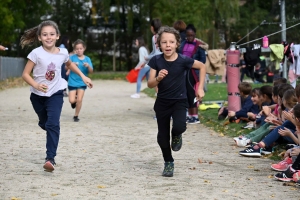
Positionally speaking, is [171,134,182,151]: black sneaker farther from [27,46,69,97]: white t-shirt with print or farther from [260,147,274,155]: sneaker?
[260,147,274,155]: sneaker

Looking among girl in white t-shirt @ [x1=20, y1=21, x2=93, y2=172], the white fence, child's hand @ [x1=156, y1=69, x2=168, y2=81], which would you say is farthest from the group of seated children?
A: the white fence

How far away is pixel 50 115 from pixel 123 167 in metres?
1.05

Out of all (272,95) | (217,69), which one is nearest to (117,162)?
(272,95)

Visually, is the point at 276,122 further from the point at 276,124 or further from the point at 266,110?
the point at 266,110

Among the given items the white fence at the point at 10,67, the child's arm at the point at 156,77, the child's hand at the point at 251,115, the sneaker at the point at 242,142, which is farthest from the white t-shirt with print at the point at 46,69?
the white fence at the point at 10,67

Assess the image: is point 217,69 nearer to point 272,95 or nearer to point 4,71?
point 272,95

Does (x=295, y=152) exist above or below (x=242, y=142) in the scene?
above

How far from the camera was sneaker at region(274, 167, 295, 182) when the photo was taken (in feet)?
25.1

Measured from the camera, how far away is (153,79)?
8047mm

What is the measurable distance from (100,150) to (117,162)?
1.14 m

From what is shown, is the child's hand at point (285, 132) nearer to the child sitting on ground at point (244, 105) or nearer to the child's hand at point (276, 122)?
the child's hand at point (276, 122)

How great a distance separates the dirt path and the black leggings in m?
0.34

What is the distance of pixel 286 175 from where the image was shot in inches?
303

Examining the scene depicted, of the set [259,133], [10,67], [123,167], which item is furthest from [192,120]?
[10,67]
